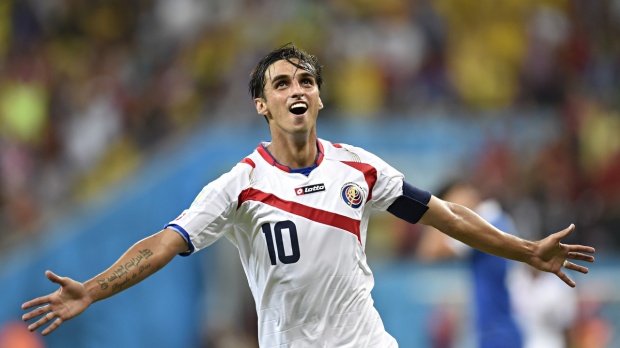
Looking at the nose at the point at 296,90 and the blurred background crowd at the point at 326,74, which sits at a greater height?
the blurred background crowd at the point at 326,74

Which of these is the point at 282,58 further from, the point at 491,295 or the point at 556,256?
the point at 491,295

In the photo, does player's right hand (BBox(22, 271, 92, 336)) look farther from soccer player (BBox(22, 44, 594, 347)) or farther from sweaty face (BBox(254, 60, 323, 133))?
sweaty face (BBox(254, 60, 323, 133))

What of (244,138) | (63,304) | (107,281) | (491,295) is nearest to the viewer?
(63,304)

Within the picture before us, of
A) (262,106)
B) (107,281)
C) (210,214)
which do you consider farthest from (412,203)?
(107,281)

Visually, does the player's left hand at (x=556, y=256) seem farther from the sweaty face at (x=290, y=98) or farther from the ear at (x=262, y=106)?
the ear at (x=262, y=106)

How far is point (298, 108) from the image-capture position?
577 centimetres

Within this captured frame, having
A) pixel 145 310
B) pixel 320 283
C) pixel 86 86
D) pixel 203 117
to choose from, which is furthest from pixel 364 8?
pixel 320 283

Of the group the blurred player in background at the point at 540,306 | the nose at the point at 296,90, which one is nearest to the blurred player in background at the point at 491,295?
the blurred player in background at the point at 540,306

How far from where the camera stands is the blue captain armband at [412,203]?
19.3ft

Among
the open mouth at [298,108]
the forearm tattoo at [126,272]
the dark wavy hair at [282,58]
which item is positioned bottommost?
the forearm tattoo at [126,272]

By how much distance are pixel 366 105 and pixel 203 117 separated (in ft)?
6.61

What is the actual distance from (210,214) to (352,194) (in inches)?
30.5

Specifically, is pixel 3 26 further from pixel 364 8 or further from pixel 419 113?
pixel 419 113

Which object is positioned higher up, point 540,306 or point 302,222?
point 540,306
